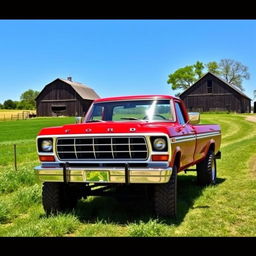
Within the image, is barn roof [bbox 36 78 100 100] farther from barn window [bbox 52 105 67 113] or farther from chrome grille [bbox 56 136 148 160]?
chrome grille [bbox 56 136 148 160]

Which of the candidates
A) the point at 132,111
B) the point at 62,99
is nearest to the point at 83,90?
the point at 62,99

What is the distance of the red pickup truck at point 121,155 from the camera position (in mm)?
5145

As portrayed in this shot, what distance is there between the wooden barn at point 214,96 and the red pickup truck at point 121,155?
6003 centimetres

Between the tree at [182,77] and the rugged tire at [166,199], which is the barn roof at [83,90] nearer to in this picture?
the tree at [182,77]

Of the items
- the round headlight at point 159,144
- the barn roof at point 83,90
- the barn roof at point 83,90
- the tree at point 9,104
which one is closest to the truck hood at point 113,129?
the round headlight at point 159,144

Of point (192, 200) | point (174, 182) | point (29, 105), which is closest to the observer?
point (174, 182)

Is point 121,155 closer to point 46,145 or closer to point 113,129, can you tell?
point 113,129

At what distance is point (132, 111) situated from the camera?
664 cm

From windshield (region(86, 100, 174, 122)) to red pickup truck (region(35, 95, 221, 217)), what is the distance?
0.06 feet

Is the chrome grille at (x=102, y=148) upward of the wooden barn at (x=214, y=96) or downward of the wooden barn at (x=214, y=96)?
downward
